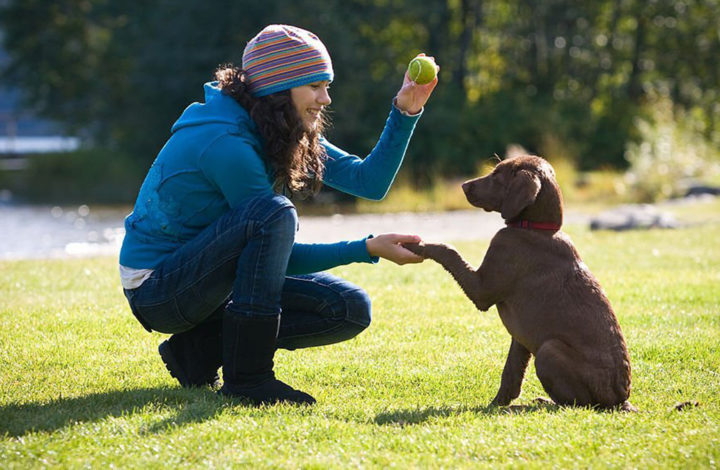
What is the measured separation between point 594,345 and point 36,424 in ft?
8.34

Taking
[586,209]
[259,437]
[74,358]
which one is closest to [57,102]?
[586,209]

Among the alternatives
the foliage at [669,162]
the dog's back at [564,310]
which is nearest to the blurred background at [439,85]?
the foliage at [669,162]

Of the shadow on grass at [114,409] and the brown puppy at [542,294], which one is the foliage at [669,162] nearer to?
the brown puppy at [542,294]

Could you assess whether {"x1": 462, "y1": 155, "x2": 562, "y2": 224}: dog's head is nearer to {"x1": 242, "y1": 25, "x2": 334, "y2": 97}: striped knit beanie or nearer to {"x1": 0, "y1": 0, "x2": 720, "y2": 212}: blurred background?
{"x1": 242, "y1": 25, "x2": 334, "y2": 97}: striped knit beanie

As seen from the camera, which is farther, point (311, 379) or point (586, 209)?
point (586, 209)

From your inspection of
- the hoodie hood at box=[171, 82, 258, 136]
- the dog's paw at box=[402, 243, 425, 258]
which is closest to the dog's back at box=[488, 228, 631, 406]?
the dog's paw at box=[402, 243, 425, 258]

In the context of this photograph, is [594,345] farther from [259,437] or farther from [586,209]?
[586,209]

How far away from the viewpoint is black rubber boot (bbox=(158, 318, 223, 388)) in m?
4.68

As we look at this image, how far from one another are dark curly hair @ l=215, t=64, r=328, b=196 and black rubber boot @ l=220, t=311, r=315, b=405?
728 mm

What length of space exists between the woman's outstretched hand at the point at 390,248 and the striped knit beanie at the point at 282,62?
84 cm

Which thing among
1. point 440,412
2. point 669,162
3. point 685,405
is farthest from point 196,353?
point 669,162

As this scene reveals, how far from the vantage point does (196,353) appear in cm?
468

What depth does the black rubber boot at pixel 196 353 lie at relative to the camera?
15.3 ft

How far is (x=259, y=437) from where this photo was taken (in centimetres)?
377
